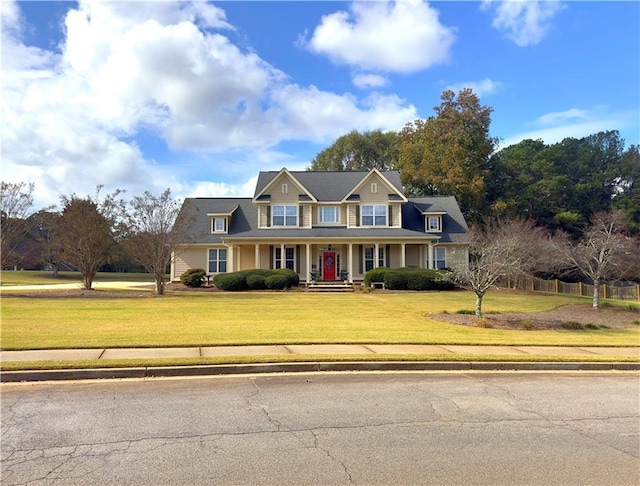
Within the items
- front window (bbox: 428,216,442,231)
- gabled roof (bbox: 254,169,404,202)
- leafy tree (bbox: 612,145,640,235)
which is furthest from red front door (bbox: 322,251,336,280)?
leafy tree (bbox: 612,145,640,235)

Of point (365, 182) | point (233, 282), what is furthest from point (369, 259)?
point (233, 282)

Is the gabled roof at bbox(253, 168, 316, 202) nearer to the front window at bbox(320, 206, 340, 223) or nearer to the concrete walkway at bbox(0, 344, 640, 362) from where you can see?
the front window at bbox(320, 206, 340, 223)

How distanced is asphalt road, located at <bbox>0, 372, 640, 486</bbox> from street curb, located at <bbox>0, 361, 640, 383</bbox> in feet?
1.21

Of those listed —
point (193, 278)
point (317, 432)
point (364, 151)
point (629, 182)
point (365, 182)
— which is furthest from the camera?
point (364, 151)

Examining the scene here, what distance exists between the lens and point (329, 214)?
37531 millimetres

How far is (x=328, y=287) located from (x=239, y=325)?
18121mm

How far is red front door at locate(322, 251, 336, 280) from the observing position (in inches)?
1436

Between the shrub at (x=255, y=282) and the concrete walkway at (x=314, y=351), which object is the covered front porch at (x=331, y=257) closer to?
the shrub at (x=255, y=282)

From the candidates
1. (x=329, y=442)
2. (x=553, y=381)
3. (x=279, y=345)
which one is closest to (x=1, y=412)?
(x=329, y=442)

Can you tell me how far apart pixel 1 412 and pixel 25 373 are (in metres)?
2.08

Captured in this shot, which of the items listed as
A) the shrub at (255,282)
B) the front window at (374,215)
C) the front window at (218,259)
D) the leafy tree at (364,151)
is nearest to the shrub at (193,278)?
the front window at (218,259)

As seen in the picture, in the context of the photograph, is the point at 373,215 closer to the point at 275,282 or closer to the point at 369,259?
the point at 369,259

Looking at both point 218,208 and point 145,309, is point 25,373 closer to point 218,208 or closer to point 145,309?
point 145,309

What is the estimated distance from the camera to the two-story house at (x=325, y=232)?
36.0 metres
